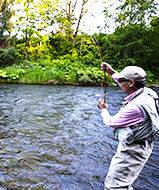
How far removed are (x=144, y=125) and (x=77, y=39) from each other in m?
26.1

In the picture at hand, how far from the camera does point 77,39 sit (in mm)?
29625

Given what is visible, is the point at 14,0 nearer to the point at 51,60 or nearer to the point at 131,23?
the point at 51,60

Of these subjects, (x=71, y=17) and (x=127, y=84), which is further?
(x=71, y=17)

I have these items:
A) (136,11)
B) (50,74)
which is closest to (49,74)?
(50,74)

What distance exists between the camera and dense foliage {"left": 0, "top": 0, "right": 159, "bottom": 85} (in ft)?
89.9

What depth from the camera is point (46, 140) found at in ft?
30.1

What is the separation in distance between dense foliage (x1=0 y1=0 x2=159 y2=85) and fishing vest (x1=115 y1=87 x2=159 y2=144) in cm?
2179

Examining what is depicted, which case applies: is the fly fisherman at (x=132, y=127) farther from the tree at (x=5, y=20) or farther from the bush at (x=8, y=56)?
the tree at (x=5, y=20)

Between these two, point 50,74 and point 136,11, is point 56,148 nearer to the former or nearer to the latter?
point 50,74

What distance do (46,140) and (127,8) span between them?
69.1 feet

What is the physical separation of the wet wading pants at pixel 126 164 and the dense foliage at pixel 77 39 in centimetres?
2174

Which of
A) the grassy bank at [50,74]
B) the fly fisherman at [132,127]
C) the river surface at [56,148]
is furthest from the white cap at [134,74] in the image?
the grassy bank at [50,74]

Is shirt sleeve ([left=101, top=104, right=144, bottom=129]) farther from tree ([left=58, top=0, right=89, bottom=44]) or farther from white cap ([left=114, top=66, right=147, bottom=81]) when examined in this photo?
tree ([left=58, top=0, right=89, bottom=44])

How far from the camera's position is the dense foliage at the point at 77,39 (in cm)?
2741
